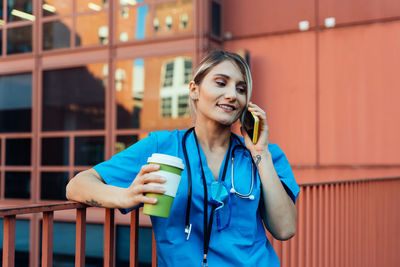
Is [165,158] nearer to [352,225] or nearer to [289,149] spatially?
[352,225]

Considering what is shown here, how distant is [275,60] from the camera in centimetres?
789

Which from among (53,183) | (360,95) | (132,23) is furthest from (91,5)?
(360,95)

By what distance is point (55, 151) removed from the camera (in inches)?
357

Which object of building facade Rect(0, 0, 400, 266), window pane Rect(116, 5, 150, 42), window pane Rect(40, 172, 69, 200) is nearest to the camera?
building facade Rect(0, 0, 400, 266)

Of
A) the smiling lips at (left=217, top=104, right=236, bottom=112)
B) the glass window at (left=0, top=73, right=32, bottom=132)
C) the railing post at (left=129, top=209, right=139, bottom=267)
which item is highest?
the glass window at (left=0, top=73, right=32, bottom=132)

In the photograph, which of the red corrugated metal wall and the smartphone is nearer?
the smartphone

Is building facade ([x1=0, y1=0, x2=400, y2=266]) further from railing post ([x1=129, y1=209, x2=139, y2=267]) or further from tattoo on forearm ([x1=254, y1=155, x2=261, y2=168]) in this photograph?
tattoo on forearm ([x1=254, y1=155, x2=261, y2=168])

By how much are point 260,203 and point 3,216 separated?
0.87 m

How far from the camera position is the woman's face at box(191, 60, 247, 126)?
175 cm

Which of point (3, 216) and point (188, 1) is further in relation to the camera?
point (188, 1)

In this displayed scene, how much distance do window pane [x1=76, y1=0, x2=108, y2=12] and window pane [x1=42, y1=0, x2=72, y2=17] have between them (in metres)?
0.21

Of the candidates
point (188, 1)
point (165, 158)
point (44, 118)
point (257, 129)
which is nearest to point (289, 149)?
point (188, 1)

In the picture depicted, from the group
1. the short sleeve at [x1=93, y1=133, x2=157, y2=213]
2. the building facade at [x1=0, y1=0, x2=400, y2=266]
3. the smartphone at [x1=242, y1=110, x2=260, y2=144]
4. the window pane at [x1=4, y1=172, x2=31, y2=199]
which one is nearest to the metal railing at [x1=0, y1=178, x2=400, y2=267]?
the smartphone at [x1=242, y1=110, x2=260, y2=144]

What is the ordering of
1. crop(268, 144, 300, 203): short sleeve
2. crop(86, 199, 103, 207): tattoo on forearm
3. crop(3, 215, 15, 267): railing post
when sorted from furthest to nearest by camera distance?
1. crop(268, 144, 300, 203): short sleeve
2. crop(86, 199, 103, 207): tattoo on forearm
3. crop(3, 215, 15, 267): railing post
